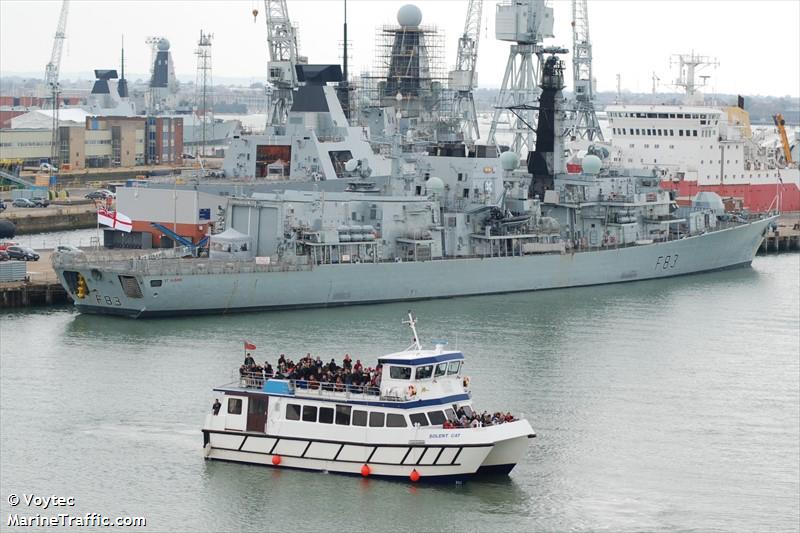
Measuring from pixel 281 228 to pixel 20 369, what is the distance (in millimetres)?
12586

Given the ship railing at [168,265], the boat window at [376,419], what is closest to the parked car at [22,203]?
the ship railing at [168,265]

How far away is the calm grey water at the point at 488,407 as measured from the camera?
2411 centimetres

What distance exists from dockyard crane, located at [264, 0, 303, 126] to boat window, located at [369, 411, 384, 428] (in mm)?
41175

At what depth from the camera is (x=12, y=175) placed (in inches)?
3130

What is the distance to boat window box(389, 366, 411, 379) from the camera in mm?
25203

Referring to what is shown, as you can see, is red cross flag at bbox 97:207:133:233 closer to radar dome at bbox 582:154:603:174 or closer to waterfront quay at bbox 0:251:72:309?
waterfront quay at bbox 0:251:72:309

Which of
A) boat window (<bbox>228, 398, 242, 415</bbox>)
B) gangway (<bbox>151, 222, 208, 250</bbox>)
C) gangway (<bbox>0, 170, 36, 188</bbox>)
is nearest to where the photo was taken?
boat window (<bbox>228, 398, 242, 415</bbox>)

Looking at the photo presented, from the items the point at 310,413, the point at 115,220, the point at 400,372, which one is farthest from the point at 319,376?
the point at 115,220

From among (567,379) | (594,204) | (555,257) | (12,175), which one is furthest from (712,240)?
(12,175)

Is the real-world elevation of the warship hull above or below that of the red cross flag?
below

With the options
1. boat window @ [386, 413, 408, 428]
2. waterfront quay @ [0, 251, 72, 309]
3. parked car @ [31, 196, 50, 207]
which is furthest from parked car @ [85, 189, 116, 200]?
boat window @ [386, 413, 408, 428]

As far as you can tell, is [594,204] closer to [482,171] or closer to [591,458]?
[482,171]

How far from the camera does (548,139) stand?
54500 mm

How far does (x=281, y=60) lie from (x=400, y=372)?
4274 cm
